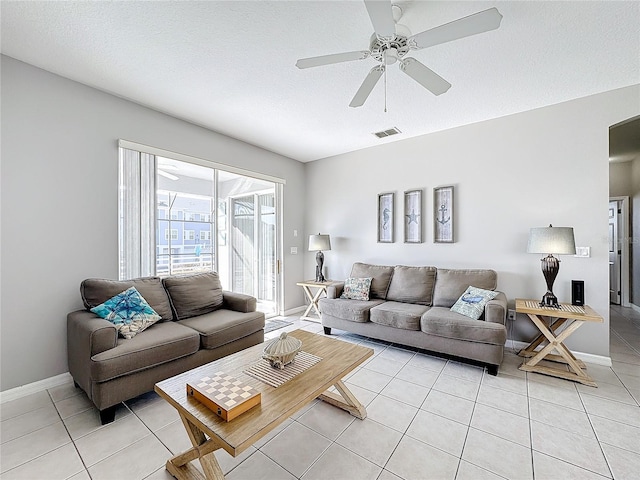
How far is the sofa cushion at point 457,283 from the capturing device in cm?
321

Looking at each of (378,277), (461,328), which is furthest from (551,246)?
(378,277)

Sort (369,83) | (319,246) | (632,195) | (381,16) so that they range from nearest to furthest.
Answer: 1. (381,16)
2. (369,83)
3. (319,246)
4. (632,195)

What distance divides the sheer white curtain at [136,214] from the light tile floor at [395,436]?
47.7 inches

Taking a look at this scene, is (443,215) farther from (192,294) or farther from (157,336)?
(157,336)

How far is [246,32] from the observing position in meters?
1.97

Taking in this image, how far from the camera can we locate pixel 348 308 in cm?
344

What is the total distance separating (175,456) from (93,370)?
82 centimetres

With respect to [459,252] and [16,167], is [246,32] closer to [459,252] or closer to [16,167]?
[16,167]

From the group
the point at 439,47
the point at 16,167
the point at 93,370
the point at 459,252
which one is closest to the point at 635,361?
the point at 459,252

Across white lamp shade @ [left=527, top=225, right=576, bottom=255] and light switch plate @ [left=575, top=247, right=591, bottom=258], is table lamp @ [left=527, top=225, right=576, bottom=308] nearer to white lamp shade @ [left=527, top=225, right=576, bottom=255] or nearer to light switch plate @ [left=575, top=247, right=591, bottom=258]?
white lamp shade @ [left=527, top=225, right=576, bottom=255]

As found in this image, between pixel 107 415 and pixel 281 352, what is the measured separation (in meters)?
1.36

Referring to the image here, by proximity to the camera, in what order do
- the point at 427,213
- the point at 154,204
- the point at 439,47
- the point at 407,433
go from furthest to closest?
1. the point at 427,213
2. the point at 154,204
3. the point at 439,47
4. the point at 407,433

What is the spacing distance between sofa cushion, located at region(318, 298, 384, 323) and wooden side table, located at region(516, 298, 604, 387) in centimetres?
153

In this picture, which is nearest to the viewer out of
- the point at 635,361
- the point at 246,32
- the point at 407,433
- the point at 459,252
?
the point at 407,433
